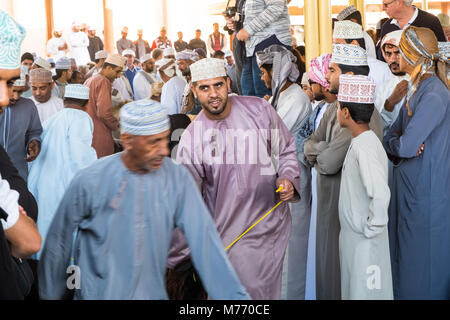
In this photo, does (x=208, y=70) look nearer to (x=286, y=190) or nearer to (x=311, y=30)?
(x=286, y=190)

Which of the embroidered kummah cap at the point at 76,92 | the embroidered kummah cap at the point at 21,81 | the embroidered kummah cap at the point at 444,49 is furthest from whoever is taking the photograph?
the embroidered kummah cap at the point at 21,81

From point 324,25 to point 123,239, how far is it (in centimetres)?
455

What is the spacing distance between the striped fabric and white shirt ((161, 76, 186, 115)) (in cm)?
174

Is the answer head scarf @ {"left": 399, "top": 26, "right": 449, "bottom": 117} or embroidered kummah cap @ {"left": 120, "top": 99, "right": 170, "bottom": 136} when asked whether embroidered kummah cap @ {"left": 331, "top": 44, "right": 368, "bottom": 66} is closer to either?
head scarf @ {"left": 399, "top": 26, "right": 449, "bottom": 117}

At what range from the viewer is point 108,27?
64.0 ft

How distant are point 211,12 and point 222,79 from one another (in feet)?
56.5

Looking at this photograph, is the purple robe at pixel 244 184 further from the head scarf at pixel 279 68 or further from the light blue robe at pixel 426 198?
the head scarf at pixel 279 68

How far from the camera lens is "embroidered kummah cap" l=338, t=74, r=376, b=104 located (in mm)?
3557

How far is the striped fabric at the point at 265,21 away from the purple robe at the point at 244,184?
2.09m

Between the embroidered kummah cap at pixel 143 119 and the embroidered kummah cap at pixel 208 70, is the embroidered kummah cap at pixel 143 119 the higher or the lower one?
the lower one

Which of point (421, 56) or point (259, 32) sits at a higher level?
point (259, 32)

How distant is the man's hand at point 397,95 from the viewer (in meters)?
4.24

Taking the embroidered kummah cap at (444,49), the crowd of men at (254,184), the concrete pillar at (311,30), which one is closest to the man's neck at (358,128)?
the crowd of men at (254,184)

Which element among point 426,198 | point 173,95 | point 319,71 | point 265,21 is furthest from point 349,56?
point 173,95
